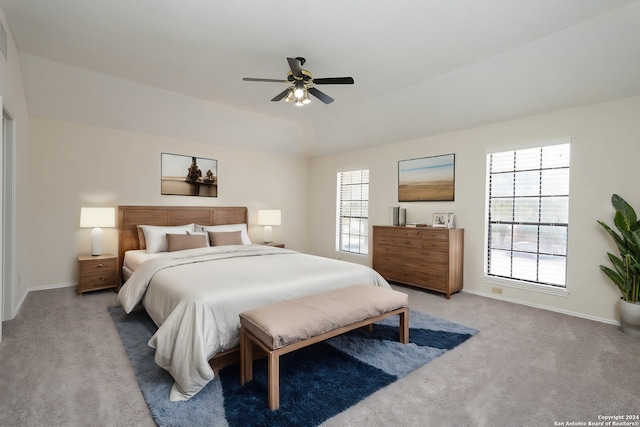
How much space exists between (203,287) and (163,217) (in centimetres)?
317

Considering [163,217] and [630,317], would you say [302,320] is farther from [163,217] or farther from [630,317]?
[163,217]

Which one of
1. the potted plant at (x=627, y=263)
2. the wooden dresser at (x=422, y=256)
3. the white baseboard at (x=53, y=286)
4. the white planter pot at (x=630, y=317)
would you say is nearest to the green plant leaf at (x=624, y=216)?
the potted plant at (x=627, y=263)

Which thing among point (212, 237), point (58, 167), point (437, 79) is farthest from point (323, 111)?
point (58, 167)

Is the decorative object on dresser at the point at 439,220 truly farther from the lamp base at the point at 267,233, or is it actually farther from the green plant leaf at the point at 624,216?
the lamp base at the point at 267,233

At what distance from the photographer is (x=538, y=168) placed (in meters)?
4.02

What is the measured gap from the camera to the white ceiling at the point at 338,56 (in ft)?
8.64

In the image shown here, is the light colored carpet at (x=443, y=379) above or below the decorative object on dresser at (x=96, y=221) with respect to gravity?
below

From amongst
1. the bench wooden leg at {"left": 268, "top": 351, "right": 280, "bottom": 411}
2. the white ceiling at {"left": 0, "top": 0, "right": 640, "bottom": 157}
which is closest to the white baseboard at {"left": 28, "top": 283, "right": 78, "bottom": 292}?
the white ceiling at {"left": 0, "top": 0, "right": 640, "bottom": 157}

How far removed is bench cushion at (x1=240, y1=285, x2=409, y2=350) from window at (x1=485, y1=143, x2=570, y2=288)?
2.41 metres

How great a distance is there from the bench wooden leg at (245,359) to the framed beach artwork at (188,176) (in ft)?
12.7

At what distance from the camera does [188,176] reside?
5.47m

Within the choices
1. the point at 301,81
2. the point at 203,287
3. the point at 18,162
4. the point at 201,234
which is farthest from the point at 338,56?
the point at 18,162

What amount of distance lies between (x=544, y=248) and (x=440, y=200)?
1.50 metres

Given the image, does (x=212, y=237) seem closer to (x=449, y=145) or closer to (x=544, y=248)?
(x=449, y=145)
